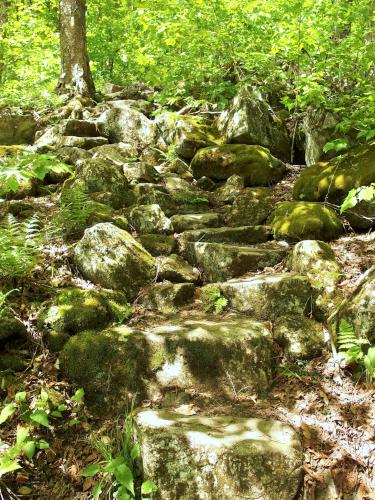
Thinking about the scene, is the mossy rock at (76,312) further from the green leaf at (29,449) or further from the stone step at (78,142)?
the stone step at (78,142)

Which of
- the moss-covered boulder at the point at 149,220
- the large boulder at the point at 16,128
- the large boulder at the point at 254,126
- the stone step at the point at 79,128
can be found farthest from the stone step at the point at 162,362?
the large boulder at the point at 16,128

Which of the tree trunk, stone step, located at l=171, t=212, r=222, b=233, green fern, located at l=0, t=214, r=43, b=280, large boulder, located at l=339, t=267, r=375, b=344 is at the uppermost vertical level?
the tree trunk

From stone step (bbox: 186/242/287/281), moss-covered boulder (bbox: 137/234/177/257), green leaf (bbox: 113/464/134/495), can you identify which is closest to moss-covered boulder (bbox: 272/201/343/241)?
stone step (bbox: 186/242/287/281)

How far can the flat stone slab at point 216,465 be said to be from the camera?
2.76 m

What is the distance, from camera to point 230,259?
5352mm

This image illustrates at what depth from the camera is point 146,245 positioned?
5.68m

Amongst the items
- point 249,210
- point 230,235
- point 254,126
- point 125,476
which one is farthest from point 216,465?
point 254,126

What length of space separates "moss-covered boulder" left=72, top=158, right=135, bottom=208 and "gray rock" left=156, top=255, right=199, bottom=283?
185 cm

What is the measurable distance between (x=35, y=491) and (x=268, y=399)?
2196 millimetres

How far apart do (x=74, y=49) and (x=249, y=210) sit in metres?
8.09

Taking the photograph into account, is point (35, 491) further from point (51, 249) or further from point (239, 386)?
point (51, 249)

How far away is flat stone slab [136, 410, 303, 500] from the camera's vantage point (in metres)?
2.76

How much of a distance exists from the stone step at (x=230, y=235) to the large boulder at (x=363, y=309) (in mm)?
2253

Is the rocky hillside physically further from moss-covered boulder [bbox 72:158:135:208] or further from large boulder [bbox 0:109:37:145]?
large boulder [bbox 0:109:37:145]
